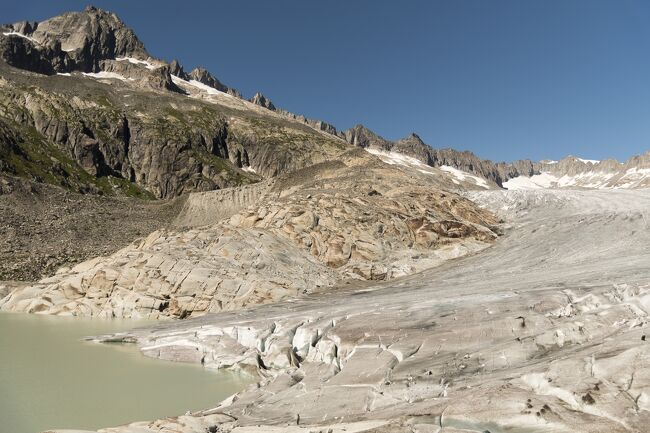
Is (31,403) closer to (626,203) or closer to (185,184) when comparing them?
(626,203)

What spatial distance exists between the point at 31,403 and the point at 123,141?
15522 cm

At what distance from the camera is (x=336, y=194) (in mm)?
39969

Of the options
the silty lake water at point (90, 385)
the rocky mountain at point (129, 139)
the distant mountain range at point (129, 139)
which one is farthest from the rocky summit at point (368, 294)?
the distant mountain range at point (129, 139)

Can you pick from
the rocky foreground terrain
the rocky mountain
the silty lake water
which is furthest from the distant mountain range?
the rocky foreground terrain

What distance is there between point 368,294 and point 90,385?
14.6 metres

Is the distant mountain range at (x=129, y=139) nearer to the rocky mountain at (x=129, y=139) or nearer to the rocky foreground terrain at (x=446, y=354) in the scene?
the rocky mountain at (x=129, y=139)

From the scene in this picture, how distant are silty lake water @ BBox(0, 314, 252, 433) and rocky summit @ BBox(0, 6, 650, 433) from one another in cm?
95

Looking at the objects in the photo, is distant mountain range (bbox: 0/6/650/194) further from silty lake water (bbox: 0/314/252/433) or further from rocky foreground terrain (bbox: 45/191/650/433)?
rocky foreground terrain (bbox: 45/191/650/433)

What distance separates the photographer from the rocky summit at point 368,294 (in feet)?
34.6

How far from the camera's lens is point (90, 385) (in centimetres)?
1508

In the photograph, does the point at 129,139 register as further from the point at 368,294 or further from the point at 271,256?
the point at 368,294

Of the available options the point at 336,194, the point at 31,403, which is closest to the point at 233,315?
the point at 31,403

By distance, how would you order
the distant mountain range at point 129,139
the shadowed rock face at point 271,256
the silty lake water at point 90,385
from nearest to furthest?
1. the silty lake water at point 90,385
2. the shadowed rock face at point 271,256
3. the distant mountain range at point 129,139

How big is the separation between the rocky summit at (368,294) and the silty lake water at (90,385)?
3.12 feet
